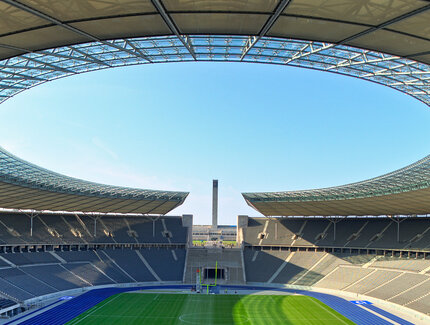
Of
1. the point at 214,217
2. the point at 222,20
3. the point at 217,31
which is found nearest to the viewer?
the point at 222,20

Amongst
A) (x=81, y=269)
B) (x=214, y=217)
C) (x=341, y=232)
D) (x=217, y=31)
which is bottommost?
(x=81, y=269)

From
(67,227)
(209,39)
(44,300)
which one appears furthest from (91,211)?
(209,39)

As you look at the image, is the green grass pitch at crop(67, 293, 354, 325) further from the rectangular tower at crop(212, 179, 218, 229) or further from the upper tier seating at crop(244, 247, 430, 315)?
the rectangular tower at crop(212, 179, 218, 229)

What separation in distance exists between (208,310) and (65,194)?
2415 centimetres

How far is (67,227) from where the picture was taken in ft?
217

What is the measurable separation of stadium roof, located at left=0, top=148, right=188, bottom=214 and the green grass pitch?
48.7 feet

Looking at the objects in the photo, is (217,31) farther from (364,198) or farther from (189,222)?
(189,222)

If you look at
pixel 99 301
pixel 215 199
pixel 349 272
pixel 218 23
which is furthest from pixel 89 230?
pixel 218 23

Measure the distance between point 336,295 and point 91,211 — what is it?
141ft

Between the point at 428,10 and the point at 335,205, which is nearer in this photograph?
the point at 428,10

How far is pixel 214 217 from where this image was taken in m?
93.5

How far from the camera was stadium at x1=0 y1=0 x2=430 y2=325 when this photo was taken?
392 inches

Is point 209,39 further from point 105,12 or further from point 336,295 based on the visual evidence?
point 336,295

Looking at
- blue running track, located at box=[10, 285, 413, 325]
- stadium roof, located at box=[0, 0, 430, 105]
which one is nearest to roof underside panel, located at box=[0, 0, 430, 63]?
stadium roof, located at box=[0, 0, 430, 105]
